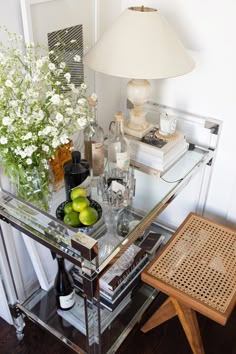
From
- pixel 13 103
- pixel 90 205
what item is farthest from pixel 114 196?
pixel 13 103

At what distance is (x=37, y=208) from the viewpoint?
118 cm

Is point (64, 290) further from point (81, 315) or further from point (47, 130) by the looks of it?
point (47, 130)

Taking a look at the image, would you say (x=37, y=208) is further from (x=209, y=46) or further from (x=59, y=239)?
(x=209, y=46)

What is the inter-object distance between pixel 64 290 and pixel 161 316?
1.35 feet

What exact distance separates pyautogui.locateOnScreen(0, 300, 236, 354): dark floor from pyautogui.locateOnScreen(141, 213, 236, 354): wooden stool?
6 centimetres

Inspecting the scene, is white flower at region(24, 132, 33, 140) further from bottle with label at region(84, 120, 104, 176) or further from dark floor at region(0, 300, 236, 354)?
dark floor at region(0, 300, 236, 354)

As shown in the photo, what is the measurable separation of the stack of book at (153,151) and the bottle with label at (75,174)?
11.0 inches

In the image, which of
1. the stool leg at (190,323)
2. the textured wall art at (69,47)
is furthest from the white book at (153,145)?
the stool leg at (190,323)

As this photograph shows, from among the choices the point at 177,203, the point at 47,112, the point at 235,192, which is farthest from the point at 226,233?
the point at 47,112

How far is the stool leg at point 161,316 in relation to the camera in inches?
56.6

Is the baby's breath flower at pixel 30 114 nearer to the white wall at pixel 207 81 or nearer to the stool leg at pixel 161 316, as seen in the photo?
the white wall at pixel 207 81

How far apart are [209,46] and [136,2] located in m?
0.36

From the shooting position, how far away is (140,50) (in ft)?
3.86

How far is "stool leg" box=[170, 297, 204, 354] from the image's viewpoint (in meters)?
1.34
